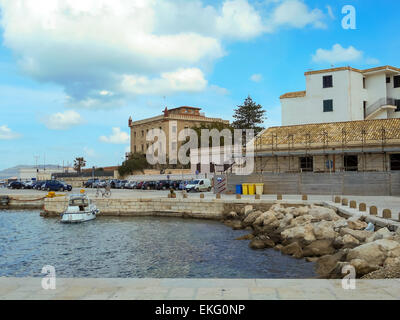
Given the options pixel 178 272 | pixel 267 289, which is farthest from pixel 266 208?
pixel 267 289

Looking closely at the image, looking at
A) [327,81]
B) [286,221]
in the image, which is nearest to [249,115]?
[327,81]

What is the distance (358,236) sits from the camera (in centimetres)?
1398

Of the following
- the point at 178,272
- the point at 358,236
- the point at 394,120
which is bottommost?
the point at 178,272

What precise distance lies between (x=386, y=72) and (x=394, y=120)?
589 inches

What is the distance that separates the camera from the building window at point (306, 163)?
36.0 metres

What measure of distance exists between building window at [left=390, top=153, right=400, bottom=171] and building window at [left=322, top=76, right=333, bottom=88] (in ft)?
57.4

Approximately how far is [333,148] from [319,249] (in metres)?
22.3

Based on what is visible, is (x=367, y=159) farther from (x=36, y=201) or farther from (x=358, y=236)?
(x=36, y=201)

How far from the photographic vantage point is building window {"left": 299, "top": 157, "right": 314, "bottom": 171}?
36031 mm

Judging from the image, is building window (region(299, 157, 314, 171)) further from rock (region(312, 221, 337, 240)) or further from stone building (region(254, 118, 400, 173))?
rock (region(312, 221, 337, 240))

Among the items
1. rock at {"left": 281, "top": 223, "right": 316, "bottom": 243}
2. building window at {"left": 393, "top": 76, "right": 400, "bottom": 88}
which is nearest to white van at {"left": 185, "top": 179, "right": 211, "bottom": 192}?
rock at {"left": 281, "top": 223, "right": 316, "bottom": 243}

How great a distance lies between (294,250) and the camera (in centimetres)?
1491

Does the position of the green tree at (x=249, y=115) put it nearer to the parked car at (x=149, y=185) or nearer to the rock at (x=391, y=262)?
the parked car at (x=149, y=185)

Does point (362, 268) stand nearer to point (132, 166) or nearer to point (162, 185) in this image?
point (162, 185)
